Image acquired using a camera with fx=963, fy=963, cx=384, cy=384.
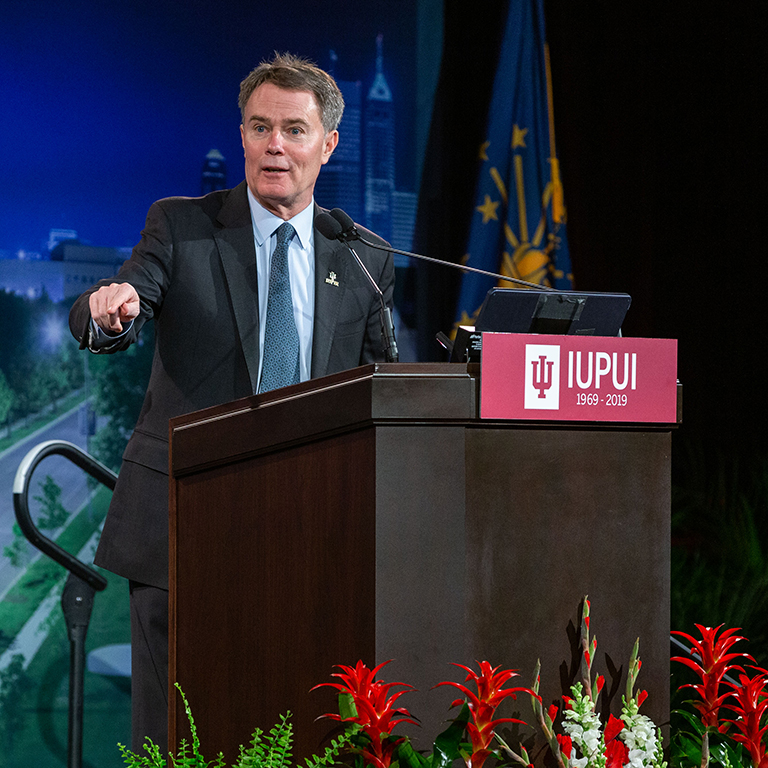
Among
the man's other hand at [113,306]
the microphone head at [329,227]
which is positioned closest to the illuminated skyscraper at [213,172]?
the microphone head at [329,227]

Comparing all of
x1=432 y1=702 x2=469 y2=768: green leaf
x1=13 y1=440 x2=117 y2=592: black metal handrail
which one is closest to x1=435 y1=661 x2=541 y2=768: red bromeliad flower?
x1=432 y1=702 x2=469 y2=768: green leaf

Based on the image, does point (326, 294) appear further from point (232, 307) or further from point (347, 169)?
point (347, 169)

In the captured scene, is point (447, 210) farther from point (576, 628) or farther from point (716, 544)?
point (576, 628)

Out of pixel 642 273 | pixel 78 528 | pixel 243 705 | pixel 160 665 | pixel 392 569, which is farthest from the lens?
pixel 642 273

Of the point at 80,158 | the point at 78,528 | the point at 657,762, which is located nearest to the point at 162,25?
the point at 80,158

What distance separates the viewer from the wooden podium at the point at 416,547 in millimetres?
1116

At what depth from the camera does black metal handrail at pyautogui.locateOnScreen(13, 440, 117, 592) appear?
2010 millimetres

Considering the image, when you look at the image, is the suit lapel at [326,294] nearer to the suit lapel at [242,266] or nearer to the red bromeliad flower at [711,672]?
the suit lapel at [242,266]

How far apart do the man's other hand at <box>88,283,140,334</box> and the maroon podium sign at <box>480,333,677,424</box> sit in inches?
21.6

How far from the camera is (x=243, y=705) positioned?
124 cm

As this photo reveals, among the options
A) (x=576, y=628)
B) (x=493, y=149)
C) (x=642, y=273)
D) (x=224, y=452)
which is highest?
(x=493, y=149)

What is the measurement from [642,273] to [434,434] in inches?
108

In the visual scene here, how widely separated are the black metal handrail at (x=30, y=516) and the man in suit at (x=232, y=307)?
1.16 feet

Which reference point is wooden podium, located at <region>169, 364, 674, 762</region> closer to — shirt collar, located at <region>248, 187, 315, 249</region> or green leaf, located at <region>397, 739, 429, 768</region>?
green leaf, located at <region>397, 739, 429, 768</region>
